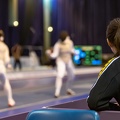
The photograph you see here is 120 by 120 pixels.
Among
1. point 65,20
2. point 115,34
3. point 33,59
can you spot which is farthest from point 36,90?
point 65,20

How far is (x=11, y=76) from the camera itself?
15008 mm

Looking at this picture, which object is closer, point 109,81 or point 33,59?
point 109,81

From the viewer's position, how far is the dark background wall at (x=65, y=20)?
21.8m

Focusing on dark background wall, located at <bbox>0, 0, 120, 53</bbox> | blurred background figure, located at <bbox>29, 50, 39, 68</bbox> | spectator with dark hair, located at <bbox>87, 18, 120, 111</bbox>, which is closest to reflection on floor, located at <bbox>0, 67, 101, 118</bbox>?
blurred background figure, located at <bbox>29, 50, 39, 68</bbox>

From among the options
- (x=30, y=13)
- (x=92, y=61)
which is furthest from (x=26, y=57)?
(x=92, y=61)

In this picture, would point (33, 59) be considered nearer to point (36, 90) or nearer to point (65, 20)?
point (65, 20)

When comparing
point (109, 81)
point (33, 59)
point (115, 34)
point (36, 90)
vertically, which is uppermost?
point (115, 34)

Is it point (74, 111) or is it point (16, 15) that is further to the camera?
point (16, 15)

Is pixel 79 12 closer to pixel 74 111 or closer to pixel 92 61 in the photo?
pixel 92 61

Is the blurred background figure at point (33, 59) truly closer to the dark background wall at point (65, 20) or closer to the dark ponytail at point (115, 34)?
the dark background wall at point (65, 20)

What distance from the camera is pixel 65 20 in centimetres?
2562

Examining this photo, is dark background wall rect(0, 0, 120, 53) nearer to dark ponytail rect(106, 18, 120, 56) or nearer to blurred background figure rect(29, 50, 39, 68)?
blurred background figure rect(29, 50, 39, 68)

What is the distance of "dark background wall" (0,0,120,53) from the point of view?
2183 cm

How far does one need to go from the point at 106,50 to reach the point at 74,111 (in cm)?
2413
